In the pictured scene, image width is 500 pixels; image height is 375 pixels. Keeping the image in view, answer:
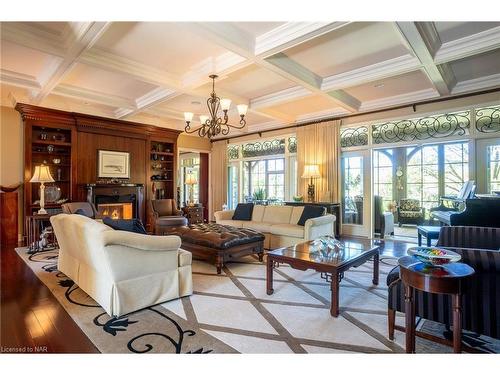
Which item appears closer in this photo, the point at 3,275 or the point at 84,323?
the point at 84,323

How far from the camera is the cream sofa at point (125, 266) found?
251 cm

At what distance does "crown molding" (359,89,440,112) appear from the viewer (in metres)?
5.39

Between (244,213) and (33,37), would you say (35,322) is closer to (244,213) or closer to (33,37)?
(33,37)

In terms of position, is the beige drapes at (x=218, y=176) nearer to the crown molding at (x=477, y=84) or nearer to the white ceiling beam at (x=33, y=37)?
the white ceiling beam at (x=33, y=37)

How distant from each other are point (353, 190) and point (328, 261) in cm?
427

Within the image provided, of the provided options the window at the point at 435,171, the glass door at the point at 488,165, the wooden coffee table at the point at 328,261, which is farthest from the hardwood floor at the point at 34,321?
the window at the point at 435,171

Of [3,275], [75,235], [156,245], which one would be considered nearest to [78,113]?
[3,275]

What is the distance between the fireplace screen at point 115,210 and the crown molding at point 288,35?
5352 mm

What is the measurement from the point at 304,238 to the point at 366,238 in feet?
7.76

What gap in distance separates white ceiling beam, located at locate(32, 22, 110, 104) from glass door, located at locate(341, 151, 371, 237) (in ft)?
18.1

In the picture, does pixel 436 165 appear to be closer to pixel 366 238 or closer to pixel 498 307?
pixel 366 238

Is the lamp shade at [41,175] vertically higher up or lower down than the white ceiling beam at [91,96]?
lower down

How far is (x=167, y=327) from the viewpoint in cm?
239

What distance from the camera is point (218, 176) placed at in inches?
376
